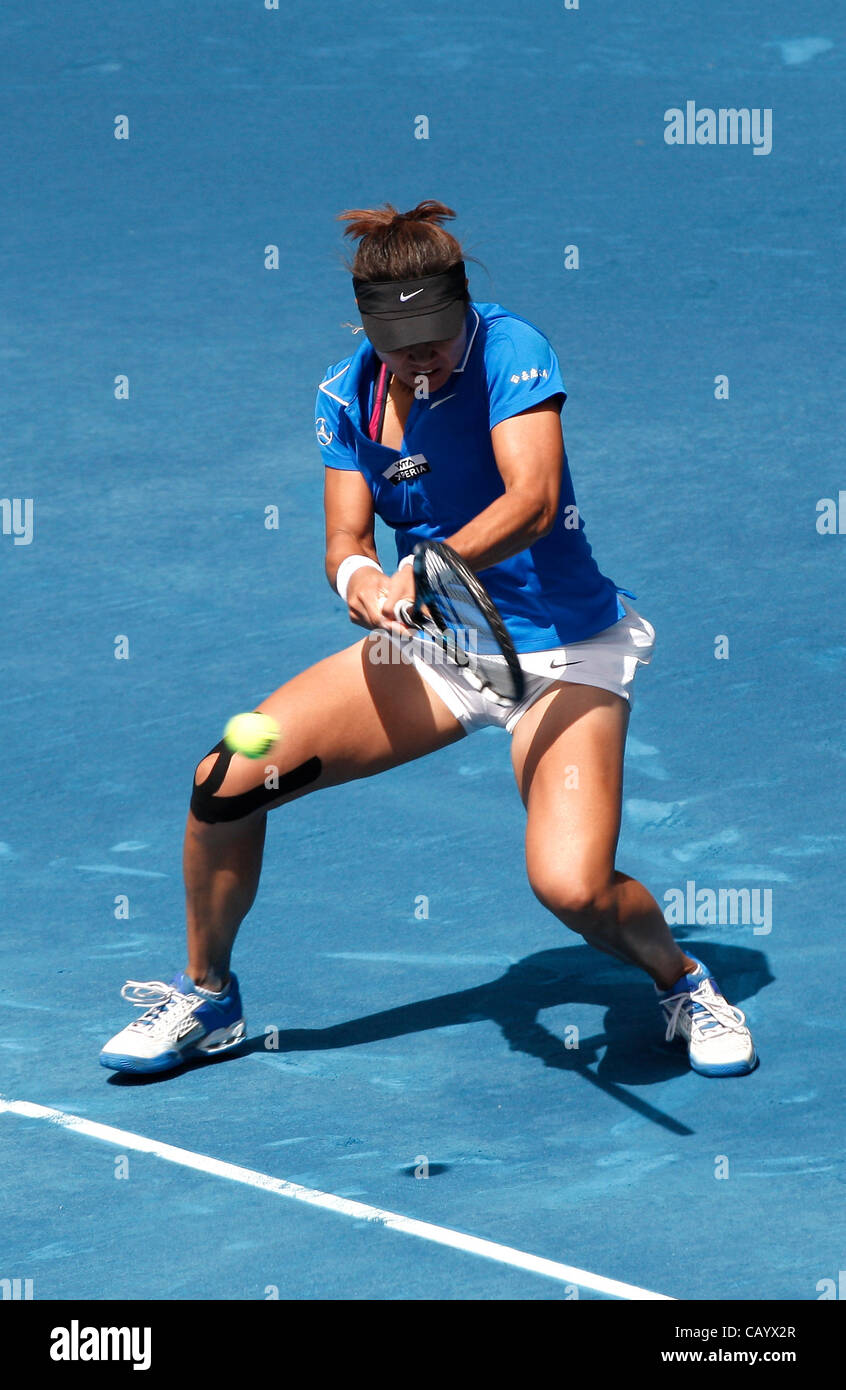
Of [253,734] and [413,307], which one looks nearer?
[413,307]

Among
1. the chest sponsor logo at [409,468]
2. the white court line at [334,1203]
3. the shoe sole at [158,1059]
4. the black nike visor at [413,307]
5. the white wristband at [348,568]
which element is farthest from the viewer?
the shoe sole at [158,1059]

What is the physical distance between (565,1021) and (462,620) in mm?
1244

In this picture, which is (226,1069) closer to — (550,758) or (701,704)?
(550,758)

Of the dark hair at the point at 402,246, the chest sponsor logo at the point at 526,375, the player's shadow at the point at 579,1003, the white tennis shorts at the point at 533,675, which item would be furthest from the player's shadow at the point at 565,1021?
the dark hair at the point at 402,246

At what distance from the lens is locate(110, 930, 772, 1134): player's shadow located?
488 centimetres

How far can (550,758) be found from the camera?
15.1 feet

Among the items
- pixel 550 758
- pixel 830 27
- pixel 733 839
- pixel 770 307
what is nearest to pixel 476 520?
pixel 550 758

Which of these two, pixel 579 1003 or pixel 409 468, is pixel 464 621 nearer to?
pixel 409 468

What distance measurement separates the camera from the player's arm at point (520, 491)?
4.33m

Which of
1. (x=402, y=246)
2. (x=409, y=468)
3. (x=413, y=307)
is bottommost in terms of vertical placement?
(x=409, y=468)

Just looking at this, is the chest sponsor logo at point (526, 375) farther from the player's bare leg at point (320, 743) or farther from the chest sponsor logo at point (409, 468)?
the player's bare leg at point (320, 743)

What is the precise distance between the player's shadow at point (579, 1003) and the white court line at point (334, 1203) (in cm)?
55

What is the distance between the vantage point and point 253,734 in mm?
4695

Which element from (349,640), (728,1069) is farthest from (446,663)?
(349,640)
